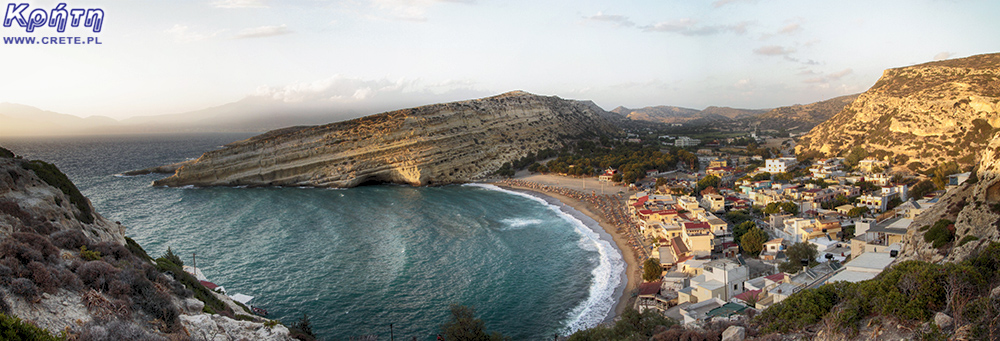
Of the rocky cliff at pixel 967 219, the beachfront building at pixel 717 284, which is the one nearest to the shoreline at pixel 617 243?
the beachfront building at pixel 717 284

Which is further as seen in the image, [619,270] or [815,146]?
[815,146]

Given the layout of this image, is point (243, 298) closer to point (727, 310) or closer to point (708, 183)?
point (727, 310)

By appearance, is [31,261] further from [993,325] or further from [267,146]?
[267,146]

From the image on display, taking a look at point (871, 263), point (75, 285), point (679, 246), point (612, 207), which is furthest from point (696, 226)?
point (75, 285)

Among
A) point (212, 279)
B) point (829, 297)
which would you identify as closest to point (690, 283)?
point (829, 297)

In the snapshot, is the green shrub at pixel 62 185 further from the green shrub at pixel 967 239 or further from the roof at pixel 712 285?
the green shrub at pixel 967 239

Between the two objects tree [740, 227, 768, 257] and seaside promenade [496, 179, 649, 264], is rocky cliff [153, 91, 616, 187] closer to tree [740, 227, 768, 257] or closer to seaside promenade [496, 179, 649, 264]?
seaside promenade [496, 179, 649, 264]

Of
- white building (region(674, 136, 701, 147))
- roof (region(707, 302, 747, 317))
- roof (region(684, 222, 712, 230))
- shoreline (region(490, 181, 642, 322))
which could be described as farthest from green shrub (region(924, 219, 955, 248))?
white building (region(674, 136, 701, 147))
